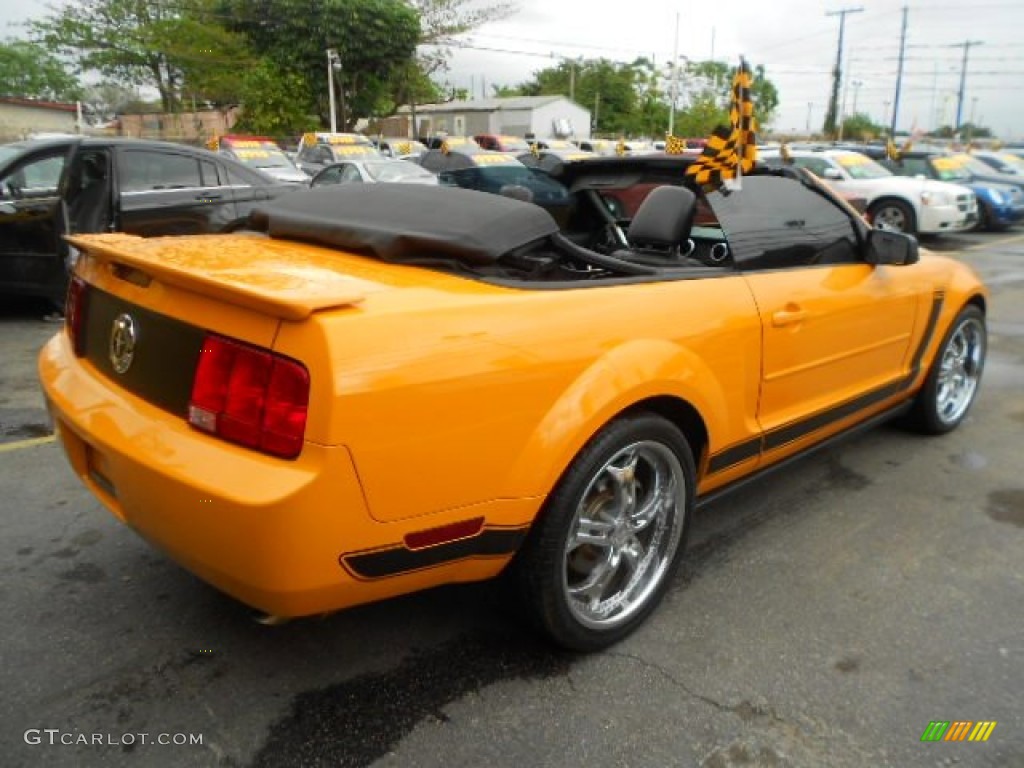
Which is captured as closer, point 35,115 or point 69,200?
point 69,200

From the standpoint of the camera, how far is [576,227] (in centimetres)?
399

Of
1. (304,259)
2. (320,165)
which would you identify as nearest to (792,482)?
(304,259)

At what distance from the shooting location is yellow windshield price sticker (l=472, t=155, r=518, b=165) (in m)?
14.1

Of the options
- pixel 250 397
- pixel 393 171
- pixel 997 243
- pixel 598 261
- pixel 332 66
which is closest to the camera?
pixel 250 397

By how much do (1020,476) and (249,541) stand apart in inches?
146

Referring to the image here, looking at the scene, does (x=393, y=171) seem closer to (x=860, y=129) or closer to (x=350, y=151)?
(x=350, y=151)

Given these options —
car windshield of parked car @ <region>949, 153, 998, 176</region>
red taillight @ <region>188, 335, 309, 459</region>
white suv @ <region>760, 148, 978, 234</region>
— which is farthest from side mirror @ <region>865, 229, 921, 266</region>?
car windshield of parked car @ <region>949, 153, 998, 176</region>

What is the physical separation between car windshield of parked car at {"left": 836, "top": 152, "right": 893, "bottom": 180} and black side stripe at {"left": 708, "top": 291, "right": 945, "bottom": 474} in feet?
37.5

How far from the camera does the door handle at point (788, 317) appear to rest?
9.24 ft

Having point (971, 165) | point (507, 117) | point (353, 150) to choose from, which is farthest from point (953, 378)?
point (507, 117)

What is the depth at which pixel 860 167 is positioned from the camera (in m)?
14.3

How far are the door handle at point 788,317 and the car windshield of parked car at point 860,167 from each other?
12628 mm

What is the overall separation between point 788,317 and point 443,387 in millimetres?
1565

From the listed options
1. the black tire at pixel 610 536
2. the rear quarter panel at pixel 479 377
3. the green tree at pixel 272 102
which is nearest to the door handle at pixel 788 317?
the rear quarter panel at pixel 479 377
